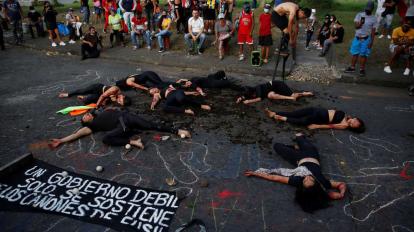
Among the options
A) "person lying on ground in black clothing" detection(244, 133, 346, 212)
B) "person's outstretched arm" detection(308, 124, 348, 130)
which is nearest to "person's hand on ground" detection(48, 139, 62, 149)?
"person lying on ground in black clothing" detection(244, 133, 346, 212)

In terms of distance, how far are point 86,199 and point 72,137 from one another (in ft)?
6.27

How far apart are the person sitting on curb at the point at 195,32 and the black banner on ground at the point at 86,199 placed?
321 inches

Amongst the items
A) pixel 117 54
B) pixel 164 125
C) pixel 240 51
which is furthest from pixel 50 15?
pixel 164 125

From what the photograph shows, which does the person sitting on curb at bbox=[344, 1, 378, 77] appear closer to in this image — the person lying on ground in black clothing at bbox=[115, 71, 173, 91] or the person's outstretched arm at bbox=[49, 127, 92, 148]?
the person lying on ground in black clothing at bbox=[115, 71, 173, 91]

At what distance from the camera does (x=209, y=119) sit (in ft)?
23.6

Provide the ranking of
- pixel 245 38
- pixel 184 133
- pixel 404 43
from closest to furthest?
pixel 184 133 < pixel 404 43 < pixel 245 38

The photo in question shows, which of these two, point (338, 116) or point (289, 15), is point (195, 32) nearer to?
point (289, 15)

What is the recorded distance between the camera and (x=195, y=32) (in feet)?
40.1

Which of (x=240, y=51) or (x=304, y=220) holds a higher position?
(x=240, y=51)

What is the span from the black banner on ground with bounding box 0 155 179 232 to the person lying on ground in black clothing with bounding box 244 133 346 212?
63.4 inches

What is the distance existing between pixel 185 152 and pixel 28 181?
2636 millimetres

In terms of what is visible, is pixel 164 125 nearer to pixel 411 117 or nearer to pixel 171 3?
pixel 411 117

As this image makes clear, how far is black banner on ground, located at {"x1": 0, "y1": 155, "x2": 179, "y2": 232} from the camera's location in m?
4.34

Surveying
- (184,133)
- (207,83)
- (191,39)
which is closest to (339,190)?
(184,133)
